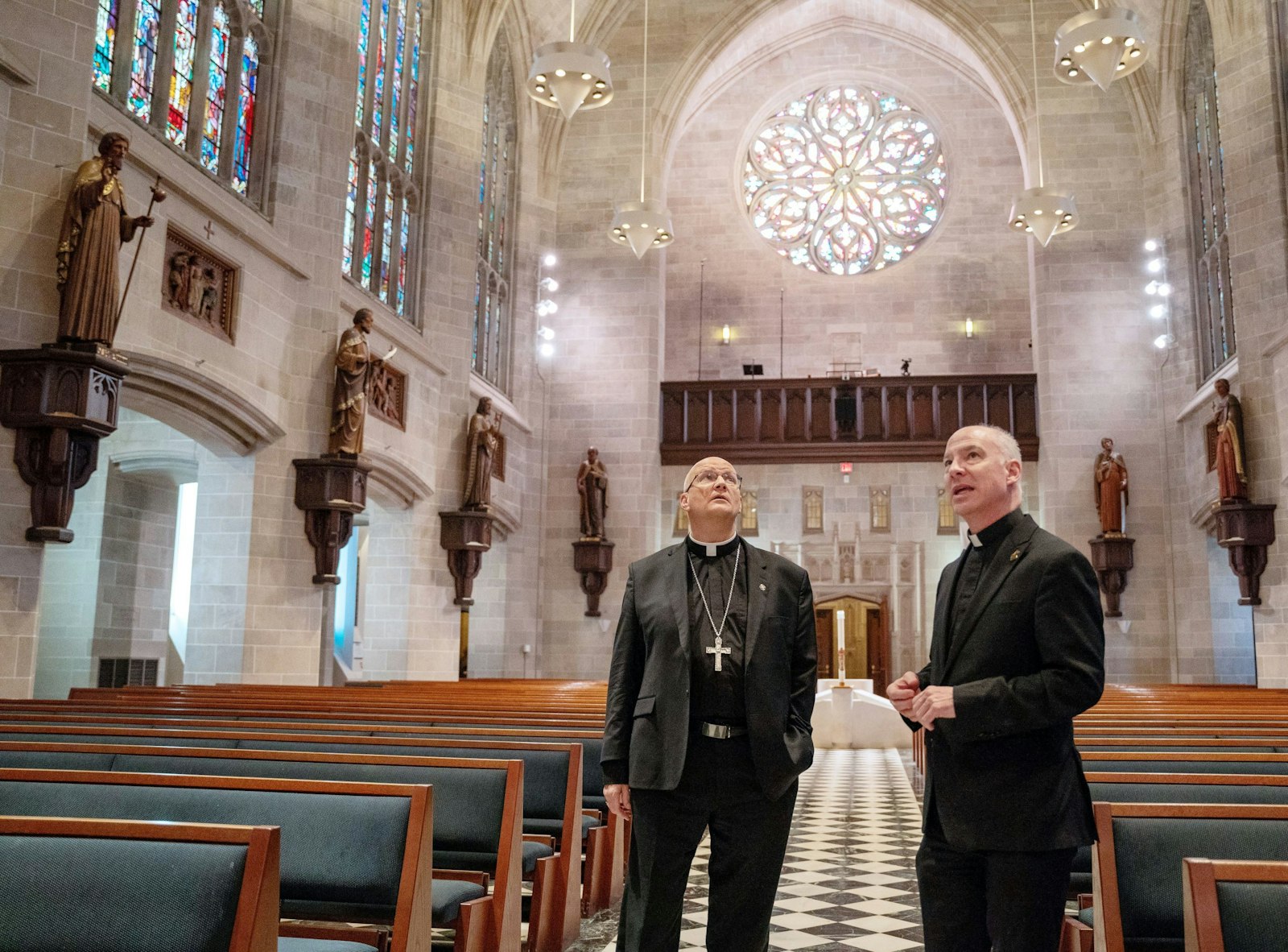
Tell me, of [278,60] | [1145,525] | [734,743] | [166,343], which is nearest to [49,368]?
[166,343]

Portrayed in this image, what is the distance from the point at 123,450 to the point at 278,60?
14.0ft

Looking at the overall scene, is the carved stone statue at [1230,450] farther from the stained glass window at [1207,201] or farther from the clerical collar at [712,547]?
the clerical collar at [712,547]

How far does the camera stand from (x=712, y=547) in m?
3.12

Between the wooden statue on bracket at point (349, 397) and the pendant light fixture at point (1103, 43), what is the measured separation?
25.3 feet

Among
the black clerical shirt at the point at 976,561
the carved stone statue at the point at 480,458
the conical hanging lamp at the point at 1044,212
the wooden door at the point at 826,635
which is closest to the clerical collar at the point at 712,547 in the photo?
the black clerical shirt at the point at 976,561

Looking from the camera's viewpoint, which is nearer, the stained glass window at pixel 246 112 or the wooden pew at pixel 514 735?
the wooden pew at pixel 514 735

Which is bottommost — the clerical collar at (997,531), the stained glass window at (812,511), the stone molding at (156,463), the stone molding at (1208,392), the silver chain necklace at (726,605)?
the silver chain necklace at (726,605)

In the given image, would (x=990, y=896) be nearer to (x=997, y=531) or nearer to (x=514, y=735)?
(x=997, y=531)

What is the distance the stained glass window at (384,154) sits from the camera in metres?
13.3

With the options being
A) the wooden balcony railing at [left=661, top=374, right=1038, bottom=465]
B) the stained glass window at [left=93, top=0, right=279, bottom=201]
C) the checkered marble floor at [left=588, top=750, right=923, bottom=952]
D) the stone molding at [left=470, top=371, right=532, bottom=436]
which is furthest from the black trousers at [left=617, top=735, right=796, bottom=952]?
the wooden balcony railing at [left=661, top=374, right=1038, bottom=465]

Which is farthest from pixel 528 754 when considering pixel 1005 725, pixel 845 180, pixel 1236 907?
pixel 845 180

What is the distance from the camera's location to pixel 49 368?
725 cm

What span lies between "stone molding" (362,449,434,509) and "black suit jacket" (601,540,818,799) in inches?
377

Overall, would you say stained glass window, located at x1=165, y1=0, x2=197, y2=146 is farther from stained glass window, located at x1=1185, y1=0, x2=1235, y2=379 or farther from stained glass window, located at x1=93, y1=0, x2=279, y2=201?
stained glass window, located at x1=1185, y1=0, x2=1235, y2=379
